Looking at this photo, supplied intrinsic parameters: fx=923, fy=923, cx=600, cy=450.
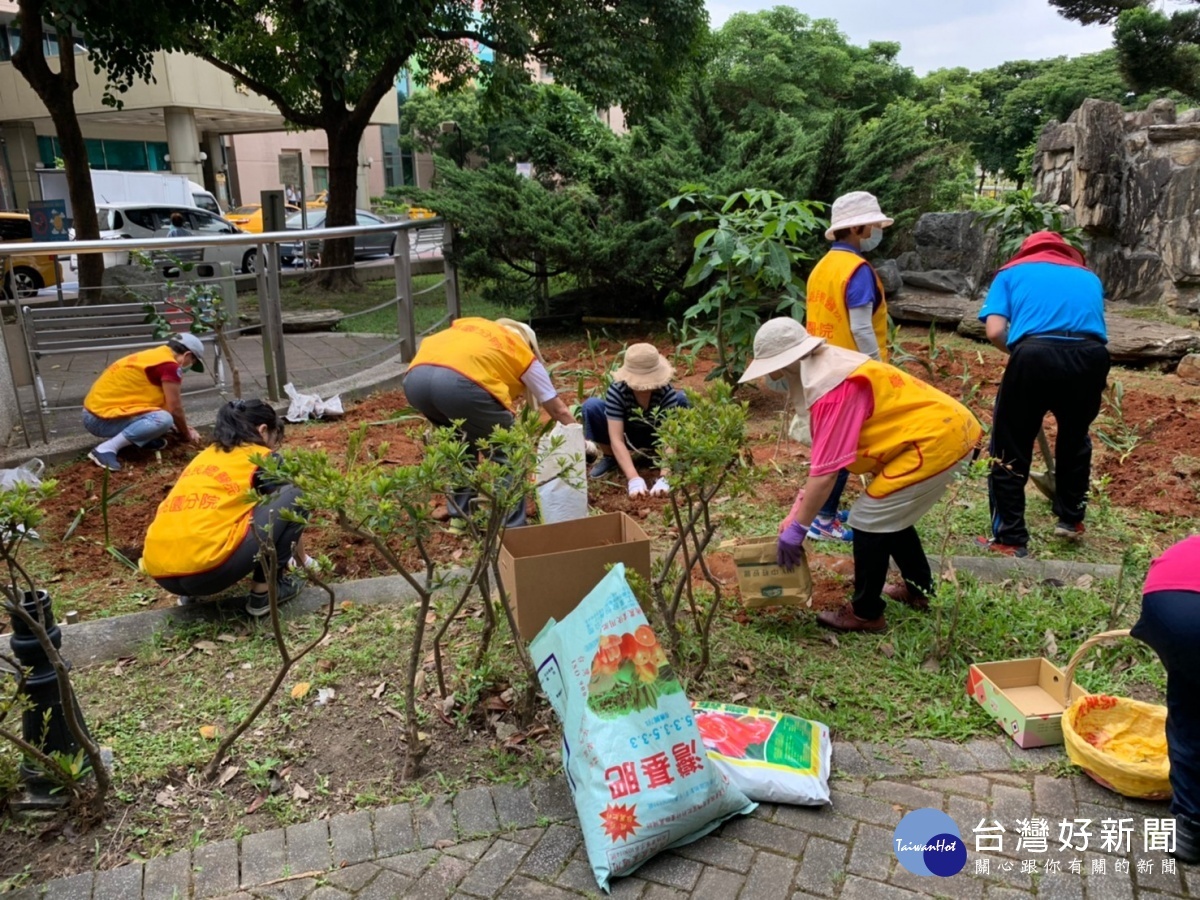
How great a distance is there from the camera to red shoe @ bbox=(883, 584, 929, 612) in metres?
3.60

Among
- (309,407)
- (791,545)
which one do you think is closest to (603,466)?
(791,545)

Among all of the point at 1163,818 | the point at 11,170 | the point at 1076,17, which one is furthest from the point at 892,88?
the point at 1163,818

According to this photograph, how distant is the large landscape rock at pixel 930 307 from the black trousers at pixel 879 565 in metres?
5.20

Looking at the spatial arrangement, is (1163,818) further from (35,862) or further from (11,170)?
(11,170)

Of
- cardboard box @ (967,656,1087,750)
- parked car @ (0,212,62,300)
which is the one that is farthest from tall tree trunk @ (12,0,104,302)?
cardboard box @ (967,656,1087,750)

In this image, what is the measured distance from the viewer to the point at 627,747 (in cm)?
224

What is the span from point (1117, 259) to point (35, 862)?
9.36m

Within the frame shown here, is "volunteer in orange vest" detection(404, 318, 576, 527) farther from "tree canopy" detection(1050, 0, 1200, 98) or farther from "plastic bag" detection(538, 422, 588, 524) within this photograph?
"tree canopy" detection(1050, 0, 1200, 98)

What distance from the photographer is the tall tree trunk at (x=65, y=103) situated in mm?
9398

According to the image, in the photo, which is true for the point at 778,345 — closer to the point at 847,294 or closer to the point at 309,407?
the point at 847,294

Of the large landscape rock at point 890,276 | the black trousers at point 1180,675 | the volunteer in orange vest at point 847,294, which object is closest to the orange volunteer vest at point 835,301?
the volunteer in orange vest at point 847,294

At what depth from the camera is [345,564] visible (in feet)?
13.6

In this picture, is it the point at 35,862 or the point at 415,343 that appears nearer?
the point at 35,862

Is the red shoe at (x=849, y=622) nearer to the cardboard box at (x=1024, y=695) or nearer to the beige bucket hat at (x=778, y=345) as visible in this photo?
the cardboard box at (x=1024, y=695)
